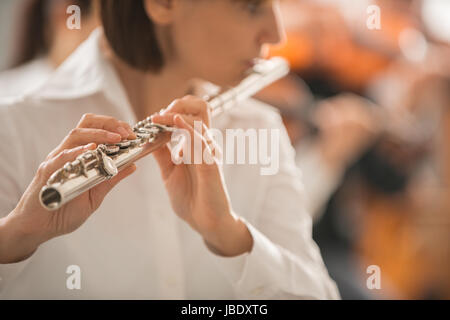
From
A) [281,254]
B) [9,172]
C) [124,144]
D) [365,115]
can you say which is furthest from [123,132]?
[365,115]

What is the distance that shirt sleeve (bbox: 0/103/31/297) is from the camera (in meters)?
0.54

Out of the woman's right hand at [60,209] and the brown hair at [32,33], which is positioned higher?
the brown hair at [32,33]

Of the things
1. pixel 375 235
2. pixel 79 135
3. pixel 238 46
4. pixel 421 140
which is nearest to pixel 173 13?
pixel 238 46

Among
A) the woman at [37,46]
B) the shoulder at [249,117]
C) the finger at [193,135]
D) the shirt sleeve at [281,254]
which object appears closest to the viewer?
the finger at [193,135]

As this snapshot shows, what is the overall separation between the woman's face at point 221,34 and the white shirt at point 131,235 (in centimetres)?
9

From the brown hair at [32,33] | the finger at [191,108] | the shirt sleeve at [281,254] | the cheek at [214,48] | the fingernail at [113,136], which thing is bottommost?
the shirt sleeve at [281,254]

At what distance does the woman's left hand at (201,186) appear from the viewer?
53 cm

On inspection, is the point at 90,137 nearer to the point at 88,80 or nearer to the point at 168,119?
the point at 168,119

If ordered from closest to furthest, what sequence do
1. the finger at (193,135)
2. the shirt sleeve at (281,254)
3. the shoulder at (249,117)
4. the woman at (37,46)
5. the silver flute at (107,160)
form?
the silver flute at (107,160) < the finger at (193,135) < the shirt sleeve at (281,254) < the shoulder at (249,117) < the woman at (37,46)

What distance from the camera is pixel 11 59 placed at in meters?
1.33

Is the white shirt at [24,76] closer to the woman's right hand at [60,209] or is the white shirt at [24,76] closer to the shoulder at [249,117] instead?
the shoulder at [249,117]

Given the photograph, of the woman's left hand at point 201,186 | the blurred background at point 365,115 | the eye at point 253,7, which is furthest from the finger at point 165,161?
the blurred background at point 365,115

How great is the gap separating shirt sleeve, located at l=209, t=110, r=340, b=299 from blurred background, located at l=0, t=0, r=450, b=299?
1.11ft

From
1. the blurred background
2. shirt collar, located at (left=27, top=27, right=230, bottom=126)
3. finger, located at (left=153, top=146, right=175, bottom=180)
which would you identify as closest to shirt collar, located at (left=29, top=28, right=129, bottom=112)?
shirt collar, located at (left=27, top=27, right=230, bottom=126)
